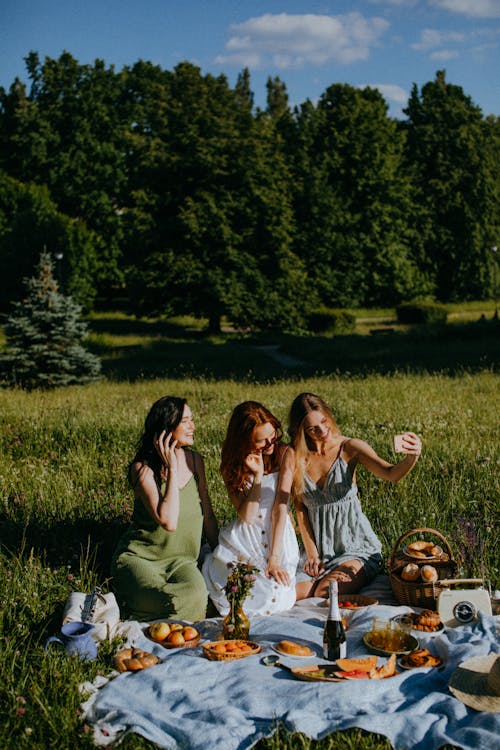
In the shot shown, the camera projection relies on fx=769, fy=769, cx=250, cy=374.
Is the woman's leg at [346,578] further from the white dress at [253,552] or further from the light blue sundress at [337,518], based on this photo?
the white dress at [253,552]

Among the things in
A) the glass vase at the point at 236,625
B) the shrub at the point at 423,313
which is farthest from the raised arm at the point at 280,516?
the shrub at the point at 423,313

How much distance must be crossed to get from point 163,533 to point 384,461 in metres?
1.78

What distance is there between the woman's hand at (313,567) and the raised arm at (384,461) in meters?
0.81

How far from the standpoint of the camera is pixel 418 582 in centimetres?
527

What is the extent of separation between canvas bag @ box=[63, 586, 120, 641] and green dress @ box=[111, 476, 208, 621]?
0.32 meters

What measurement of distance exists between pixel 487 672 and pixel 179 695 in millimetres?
1637

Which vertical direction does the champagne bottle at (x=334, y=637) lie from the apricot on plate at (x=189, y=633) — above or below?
above

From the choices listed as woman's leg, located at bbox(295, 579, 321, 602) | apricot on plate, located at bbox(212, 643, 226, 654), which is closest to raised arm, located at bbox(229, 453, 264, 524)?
woman's leg, located at bbox(295, 579, 321, 602)

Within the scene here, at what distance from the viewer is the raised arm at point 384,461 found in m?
5.54

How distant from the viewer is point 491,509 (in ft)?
22.3

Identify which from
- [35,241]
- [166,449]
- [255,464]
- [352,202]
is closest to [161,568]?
[166,449]

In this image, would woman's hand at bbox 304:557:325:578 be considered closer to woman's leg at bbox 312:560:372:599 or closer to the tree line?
woman's leg at bbox 312:560:372:599

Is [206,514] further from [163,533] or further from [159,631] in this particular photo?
[159,631]

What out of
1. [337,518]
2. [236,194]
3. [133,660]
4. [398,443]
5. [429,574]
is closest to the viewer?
[133,660]
